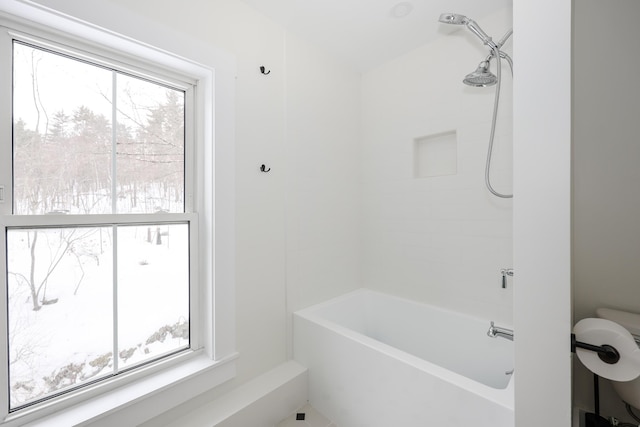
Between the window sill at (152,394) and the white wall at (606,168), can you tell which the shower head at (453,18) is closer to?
the white wall at (606,168)

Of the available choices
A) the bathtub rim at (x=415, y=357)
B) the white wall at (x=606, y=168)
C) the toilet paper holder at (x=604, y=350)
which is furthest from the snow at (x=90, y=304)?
the white wall at (x=606, y=168)

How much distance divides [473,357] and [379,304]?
74 centimetres

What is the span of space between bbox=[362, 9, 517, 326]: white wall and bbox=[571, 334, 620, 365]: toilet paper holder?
0.96 m

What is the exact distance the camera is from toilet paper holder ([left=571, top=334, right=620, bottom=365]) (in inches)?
30.4

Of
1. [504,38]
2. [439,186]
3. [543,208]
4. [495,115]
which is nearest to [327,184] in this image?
[439,186]

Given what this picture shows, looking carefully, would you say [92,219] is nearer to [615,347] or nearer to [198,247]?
[198,247]

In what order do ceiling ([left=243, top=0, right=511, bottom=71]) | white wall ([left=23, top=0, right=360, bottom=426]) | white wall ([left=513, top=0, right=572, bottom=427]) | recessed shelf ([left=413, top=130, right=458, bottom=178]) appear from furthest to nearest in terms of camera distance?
recessed shelf ([left=413, top=130, right=458, bottom=178]), ceiling ([left=243, top=0, right=511, bottom=71]), white wall ([left=23, top=0, right=360, bottom=426]), white wall ([left=513, top=0, right=572, bottom=427])

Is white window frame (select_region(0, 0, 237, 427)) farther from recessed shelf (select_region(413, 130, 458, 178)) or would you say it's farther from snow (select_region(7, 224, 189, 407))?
recessed shelf (select_region(413, 130, 458, 178))

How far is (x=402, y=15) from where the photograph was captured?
1733 millimetres

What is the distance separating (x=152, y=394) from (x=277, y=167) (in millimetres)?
1355

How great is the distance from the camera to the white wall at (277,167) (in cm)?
152

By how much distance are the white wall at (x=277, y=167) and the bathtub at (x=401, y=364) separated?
23cm

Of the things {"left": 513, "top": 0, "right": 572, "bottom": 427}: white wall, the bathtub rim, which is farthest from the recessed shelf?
{"left": 513, "top": 0, "right": 572, "bottom": 427}: white wall

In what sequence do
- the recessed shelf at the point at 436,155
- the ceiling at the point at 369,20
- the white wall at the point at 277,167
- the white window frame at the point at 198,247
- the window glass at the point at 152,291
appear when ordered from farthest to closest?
the recessed shelf at the point at 436,155 < the ceiling at the point at 369,20 < the white wall at the point at 277,167 < the window glass at the point at 152,291 < the white window frame at the point at 198,247
